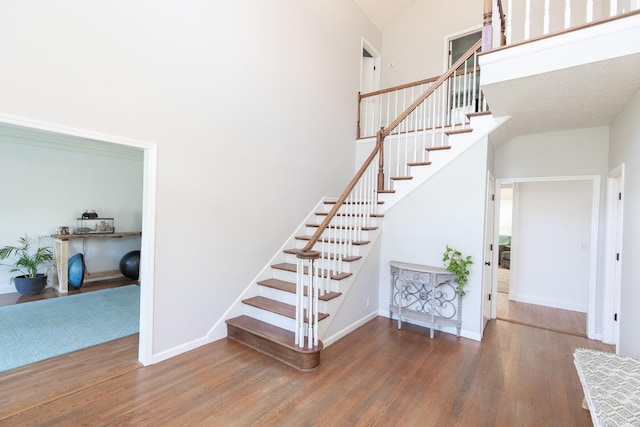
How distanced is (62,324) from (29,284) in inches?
73.3

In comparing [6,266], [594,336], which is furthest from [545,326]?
[6,266]

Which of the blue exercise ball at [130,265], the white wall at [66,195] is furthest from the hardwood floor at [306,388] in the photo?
the white wall at [66,195]

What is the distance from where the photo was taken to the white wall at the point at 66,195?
4.85m

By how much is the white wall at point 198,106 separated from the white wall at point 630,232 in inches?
143

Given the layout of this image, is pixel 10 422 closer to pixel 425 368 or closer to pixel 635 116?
pixel 425 368

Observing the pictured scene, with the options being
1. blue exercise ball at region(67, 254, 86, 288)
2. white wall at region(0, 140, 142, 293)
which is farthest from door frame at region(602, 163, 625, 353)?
white wall at region(0, 140, 142, 293)

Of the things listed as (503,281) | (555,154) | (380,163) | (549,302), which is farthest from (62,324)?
(503,281)

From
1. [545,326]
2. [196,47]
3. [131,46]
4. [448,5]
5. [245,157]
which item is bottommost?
[545,326]

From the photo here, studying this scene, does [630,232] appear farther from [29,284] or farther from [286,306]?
[29,284]

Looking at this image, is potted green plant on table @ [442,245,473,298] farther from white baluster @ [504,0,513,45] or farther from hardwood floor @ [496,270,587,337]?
white baluster @ [504,0,513,45]

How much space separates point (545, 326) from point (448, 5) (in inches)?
242

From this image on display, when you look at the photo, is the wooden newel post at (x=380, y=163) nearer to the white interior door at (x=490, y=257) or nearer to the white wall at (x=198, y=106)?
the white wall at (x=198, y=106)

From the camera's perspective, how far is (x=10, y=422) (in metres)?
2.00

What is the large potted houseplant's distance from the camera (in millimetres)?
4691
